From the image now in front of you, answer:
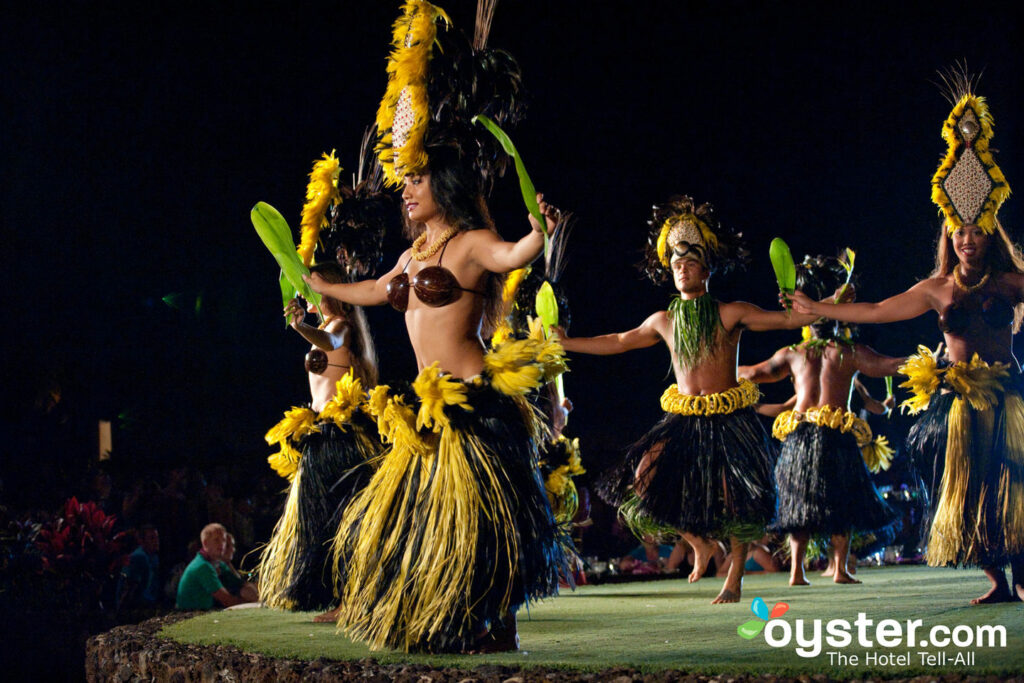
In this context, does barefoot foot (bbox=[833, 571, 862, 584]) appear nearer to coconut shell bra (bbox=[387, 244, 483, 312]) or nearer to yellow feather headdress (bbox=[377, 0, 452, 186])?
coconut shell bra (bbox=[387, 244, 483, 312])

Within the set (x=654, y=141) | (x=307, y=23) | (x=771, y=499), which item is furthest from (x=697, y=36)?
(x=771, y=499)

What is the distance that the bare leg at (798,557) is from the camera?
4855 millimetres

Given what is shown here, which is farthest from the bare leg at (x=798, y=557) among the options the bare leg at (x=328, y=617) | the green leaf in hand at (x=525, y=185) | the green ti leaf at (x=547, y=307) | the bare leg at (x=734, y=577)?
the green leaf in hand at (x=525, y=185)

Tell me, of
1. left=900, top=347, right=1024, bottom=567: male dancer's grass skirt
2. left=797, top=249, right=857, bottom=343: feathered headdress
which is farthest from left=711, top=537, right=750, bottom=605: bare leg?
left=797, top=249, right=857, bottom=343: feathered headdress

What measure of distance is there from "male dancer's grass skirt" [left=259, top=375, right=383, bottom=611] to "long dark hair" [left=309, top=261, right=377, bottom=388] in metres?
0.12

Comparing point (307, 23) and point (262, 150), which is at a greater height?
point (307, 23)

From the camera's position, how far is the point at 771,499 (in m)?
3.90

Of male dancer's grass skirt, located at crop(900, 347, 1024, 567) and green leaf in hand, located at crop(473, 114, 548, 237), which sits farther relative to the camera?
male dancer's grass skirt, located at crop(900, 347, 1024, 567)

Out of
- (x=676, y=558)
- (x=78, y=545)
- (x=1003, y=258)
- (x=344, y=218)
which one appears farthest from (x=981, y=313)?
(x=78, y=545)

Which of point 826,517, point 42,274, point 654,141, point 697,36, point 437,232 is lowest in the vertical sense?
point 826,517

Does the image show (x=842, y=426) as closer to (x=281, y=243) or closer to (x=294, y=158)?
(x=281, y=243)

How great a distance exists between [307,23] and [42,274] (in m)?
2.43

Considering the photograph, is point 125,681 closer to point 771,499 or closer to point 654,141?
point 771,499

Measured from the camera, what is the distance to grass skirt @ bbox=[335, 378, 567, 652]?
102 inches
